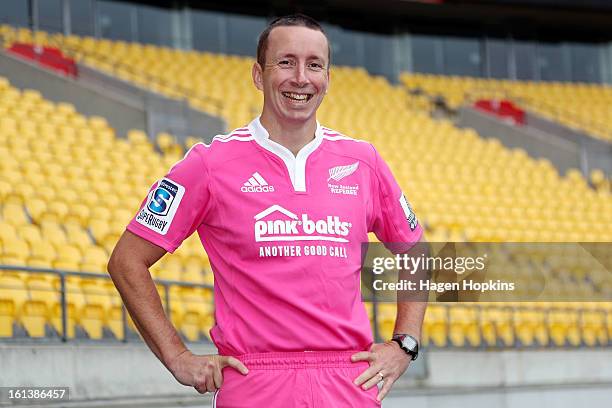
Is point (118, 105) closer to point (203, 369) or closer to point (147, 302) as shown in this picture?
point (147, 302)

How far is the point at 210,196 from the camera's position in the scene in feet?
11.2

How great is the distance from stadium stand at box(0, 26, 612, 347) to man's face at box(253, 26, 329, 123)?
18.2ft

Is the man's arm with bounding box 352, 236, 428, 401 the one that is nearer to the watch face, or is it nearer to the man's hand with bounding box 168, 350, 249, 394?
the watch face

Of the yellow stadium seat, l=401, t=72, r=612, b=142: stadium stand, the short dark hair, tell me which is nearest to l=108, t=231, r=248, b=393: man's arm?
the short dark hair

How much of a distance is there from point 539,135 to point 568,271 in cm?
837

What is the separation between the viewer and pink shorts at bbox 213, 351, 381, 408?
326cm

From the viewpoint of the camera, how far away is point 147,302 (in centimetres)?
339

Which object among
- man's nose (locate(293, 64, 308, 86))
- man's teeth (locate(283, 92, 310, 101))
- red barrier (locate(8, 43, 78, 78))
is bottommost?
man's teeth (locate(283, 92, 310, 101))

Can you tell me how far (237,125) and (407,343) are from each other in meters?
14.1

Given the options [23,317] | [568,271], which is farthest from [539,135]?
[23,317]

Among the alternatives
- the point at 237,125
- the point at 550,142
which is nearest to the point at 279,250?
Answer: the point at 237,125

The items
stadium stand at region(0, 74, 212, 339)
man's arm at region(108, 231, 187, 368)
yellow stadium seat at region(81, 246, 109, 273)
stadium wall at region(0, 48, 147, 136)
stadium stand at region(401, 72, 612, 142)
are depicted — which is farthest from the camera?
stadium stand at region(401, 72, 612, 142)

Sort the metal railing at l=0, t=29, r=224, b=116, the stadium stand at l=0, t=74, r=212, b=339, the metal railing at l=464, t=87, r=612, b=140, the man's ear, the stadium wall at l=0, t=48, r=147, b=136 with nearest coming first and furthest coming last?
the man's ear → the stadium stand at l=0, t=74, r=212, b=339 → the stadium wall at l=0, t=48, r=147, b=136 → the metal railing at l=0, t=29, r=224, b=116 → the metal railing at l=464, t=87, r=612, b=140

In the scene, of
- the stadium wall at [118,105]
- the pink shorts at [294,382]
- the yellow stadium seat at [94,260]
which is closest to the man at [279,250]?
the pink shorts at [294,382]
